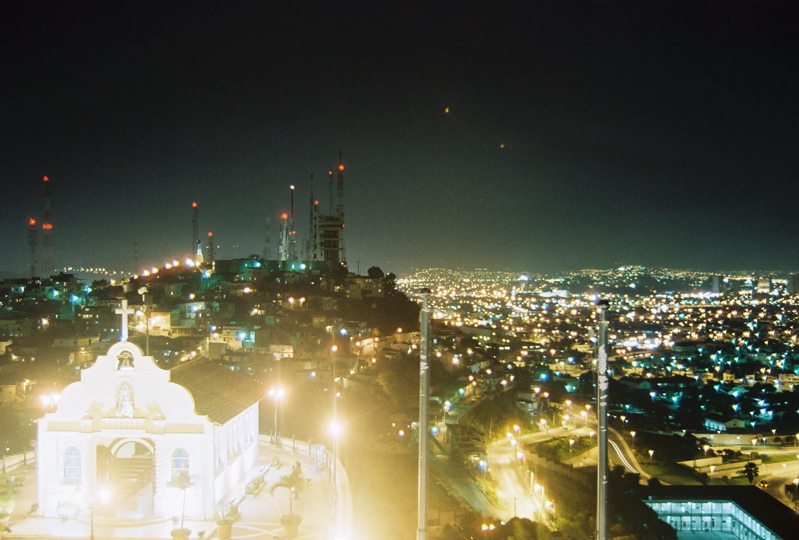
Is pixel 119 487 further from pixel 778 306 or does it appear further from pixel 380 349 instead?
pixel 778 306

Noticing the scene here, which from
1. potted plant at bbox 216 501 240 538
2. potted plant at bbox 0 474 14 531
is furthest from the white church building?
potted plant at bbox 0 474 14 531

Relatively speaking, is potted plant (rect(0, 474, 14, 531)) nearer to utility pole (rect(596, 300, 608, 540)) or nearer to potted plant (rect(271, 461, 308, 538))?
potted plant (rect(271, 461, 308, 538))

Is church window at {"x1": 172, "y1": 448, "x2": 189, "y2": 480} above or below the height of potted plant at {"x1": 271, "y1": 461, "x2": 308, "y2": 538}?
above

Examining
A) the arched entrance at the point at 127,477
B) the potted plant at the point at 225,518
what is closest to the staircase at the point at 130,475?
the arched entrance at the point at 127,477

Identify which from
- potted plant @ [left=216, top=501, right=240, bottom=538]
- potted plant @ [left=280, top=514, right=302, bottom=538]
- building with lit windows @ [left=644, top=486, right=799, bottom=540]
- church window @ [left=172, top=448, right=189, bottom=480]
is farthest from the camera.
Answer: building with lit windows @ [left=644, top=486, right=799, bottom=540]

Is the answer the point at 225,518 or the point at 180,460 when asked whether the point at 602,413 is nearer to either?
the point at 225,518

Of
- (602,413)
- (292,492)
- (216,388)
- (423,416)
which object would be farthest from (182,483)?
(602,413)

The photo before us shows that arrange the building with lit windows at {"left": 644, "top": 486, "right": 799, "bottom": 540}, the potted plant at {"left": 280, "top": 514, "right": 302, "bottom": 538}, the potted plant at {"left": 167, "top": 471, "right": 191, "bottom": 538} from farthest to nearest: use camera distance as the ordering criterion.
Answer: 1. the building with lit windows at {"left": 644, "top": 486, "right": 799, "bottom": 540}
2. the potted plant at {"left": 167, "top": 471, "right": 191, "bottom": 538}
3. the potted plant at {"left": 280, "top": 514, "right": 302, "bottom": 538}

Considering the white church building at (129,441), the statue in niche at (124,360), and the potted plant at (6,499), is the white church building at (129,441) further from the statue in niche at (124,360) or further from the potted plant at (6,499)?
the potted plant at (6,499)

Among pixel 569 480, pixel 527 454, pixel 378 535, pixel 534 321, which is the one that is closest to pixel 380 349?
pixel 527 454
